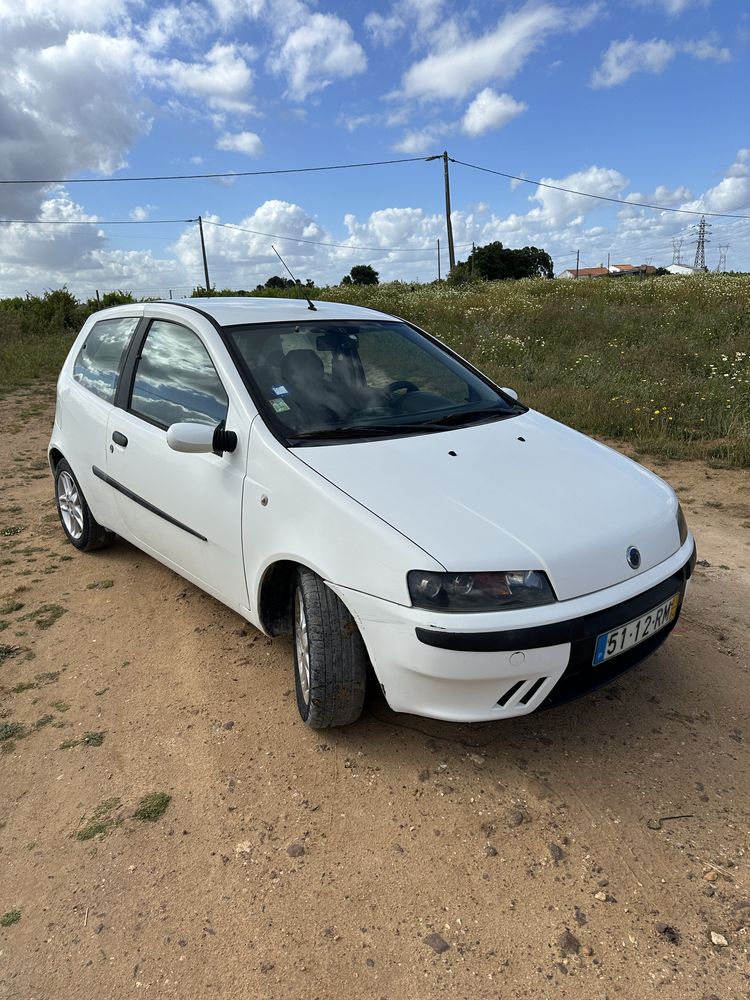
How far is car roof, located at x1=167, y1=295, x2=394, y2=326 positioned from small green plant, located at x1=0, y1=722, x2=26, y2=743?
194cm

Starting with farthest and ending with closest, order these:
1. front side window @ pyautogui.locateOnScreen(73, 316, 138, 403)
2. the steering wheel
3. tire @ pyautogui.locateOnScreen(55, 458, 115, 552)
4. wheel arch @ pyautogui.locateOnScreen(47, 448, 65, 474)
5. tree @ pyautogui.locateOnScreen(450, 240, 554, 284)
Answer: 1. tree @ pyautogui.locateOnScreen(450, 240, 554, 284)
2. wheel arch @ pyautogui.locateOnScreen(47, 448, 65, 474)
3. tire @ pyautogui.locateOnScreen(55, 458, 115, 552)
4. front side window @ pyautogui.locateOnScreen(73, 316, 138, 403)
5. the steering wheel

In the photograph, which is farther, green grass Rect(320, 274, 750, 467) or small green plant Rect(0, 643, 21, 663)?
green grass Rect(320, 274, 750, 467)

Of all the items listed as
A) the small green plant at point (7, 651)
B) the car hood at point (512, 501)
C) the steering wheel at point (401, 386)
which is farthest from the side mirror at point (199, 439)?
the small green plant at point (7, 651)

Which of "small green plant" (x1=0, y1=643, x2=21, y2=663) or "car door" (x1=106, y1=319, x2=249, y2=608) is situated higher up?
"car door" (x1=106, y1=319, x2=249, y2=608)

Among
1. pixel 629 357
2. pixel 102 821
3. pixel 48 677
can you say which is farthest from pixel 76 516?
pixel 629 357

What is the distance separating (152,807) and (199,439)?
4.43 feet

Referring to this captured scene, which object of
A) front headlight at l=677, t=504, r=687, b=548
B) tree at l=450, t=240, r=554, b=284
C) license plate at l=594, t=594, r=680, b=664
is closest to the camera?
license plate at l=594, t=594, r=680, b=664

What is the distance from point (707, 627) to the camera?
133 inches

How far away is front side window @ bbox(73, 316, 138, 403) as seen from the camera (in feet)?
12.4

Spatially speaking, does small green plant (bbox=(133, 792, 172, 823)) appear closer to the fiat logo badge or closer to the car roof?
the fiat logo badge

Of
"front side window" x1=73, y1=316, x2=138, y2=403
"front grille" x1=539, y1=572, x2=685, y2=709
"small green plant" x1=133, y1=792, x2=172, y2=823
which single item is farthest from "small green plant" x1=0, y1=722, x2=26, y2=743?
"front grille" x1=539, y1=572, x2=685, y2=709

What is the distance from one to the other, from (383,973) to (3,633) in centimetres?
270

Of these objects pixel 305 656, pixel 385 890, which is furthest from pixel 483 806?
pixel 305 656

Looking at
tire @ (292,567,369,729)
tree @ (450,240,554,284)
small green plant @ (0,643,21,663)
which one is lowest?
small green plant @ (0,643,21,663)
